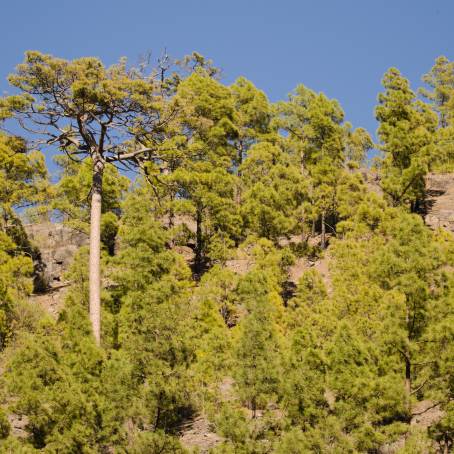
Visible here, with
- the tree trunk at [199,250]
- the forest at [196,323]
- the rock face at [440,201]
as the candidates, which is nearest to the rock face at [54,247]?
the forest at [196,323]

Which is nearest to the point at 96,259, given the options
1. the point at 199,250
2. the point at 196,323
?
the point at 196,323

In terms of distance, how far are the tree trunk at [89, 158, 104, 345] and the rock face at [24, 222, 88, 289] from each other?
1672 cm

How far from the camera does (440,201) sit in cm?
4097

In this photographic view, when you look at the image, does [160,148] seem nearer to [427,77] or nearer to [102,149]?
[102,149]

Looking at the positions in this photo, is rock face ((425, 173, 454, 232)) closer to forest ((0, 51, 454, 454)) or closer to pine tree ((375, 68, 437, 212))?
pine tree ((375, 68, 437, 212))

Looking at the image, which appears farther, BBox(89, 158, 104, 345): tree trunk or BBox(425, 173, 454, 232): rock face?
BBox(425, 173, 454, 232): rock face

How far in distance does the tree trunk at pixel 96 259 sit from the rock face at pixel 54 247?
16.7m

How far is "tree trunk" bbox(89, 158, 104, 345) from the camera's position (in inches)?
731

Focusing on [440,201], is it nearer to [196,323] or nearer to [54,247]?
[54,247]

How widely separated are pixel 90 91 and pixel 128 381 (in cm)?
843

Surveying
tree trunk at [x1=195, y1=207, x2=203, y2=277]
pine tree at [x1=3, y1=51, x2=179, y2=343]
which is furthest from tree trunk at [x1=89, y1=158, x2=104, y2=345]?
tree trunk at [x1=195, y1=207, x2=203, y2=277]

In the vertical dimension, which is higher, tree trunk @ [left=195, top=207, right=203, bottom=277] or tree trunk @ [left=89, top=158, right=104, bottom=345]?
tree trunk @ [left=195, top=207, right=203, bottom=277]

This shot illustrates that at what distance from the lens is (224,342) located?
19.2 metres

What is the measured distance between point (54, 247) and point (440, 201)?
22.6 metres
